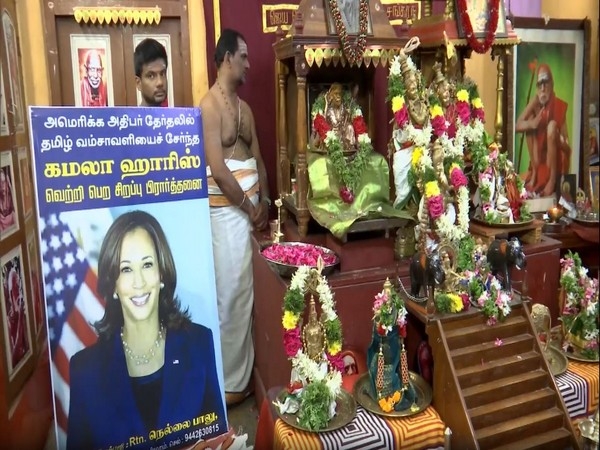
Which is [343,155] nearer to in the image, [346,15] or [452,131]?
[452,131]

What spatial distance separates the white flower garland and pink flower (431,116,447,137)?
1.10 meters

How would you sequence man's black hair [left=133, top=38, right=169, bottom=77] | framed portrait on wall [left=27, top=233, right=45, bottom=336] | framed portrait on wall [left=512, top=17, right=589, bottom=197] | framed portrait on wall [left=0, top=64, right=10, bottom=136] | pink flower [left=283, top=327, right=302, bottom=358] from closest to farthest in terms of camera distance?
pink flower [left=283, top=327, right=302, bottom=358] → framed portrait on wall [left=0, top=64, right=10, bottom=136] → framed portrait on wall [left=27, top=233, right=45, bottom=336] → man's black hair [left=133, top=38, right=169, bottom=77] → framed portrait on wall [left=512, top=17, right=589, bottom=197]

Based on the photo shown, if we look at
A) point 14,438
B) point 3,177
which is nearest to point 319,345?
point 14,438

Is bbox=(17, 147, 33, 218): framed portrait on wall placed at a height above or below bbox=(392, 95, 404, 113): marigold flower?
below

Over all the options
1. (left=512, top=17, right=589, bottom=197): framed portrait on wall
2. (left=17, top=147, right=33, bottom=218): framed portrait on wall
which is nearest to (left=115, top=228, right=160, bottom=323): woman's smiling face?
(left=17, top=147, right=33, bottom=218): framed portrait on wall

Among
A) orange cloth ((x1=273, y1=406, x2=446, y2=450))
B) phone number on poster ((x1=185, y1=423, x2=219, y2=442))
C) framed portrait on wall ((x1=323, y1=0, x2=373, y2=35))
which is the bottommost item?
phone number on poster ((x1=185, y1=423, x2=219, y2=442))

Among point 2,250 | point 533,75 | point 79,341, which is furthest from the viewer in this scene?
point 533,75

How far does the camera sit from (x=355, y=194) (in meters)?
3.39

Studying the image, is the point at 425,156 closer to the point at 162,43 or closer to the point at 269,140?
the point at 269,140

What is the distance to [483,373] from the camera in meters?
2.69

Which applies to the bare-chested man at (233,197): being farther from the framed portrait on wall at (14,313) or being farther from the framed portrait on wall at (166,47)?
the framed portrait on wall at (14,313)

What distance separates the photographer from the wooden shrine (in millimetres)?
3129

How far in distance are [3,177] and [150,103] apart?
1.22m

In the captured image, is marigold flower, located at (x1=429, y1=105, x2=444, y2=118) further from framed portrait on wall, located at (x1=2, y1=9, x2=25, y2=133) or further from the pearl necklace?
framed portrait on wall, located at (x1=2, y1=9, x2=25, y2=133)
